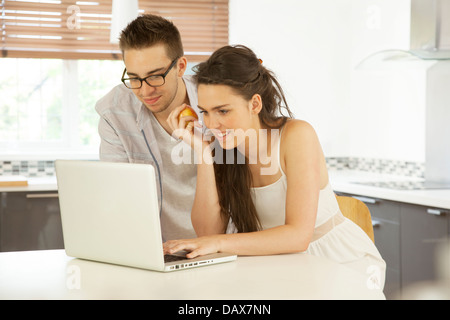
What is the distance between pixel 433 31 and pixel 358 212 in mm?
1692

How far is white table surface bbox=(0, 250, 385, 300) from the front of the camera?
48.1 inches

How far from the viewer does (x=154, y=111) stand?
2020 millimetres

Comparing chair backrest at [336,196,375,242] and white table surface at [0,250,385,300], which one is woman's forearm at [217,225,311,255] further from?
chair backrest at [336,196,375,242]

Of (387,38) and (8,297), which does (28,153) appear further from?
(8,297)

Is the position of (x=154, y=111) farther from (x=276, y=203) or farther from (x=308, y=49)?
(x=308, y=49)

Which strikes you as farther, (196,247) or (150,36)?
(150,36)

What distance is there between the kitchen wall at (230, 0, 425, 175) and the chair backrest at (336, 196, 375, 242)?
85.0 inches

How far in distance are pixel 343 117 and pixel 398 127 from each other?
2.13ft

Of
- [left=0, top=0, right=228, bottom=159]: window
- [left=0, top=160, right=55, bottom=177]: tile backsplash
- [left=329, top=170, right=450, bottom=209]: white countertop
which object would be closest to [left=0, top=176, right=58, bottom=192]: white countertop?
[left=0, top=160, right=55, bottom=177]: tile backsplash

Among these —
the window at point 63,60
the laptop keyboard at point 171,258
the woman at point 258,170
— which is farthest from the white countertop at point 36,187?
the laptop keyboard at point 171,258

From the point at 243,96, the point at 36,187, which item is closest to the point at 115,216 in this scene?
the point at 243,96

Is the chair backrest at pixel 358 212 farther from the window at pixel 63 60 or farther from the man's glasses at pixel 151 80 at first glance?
the window at pixel 63 60

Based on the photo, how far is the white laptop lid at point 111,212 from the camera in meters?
1.35

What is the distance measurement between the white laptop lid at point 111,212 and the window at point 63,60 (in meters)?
2.90
